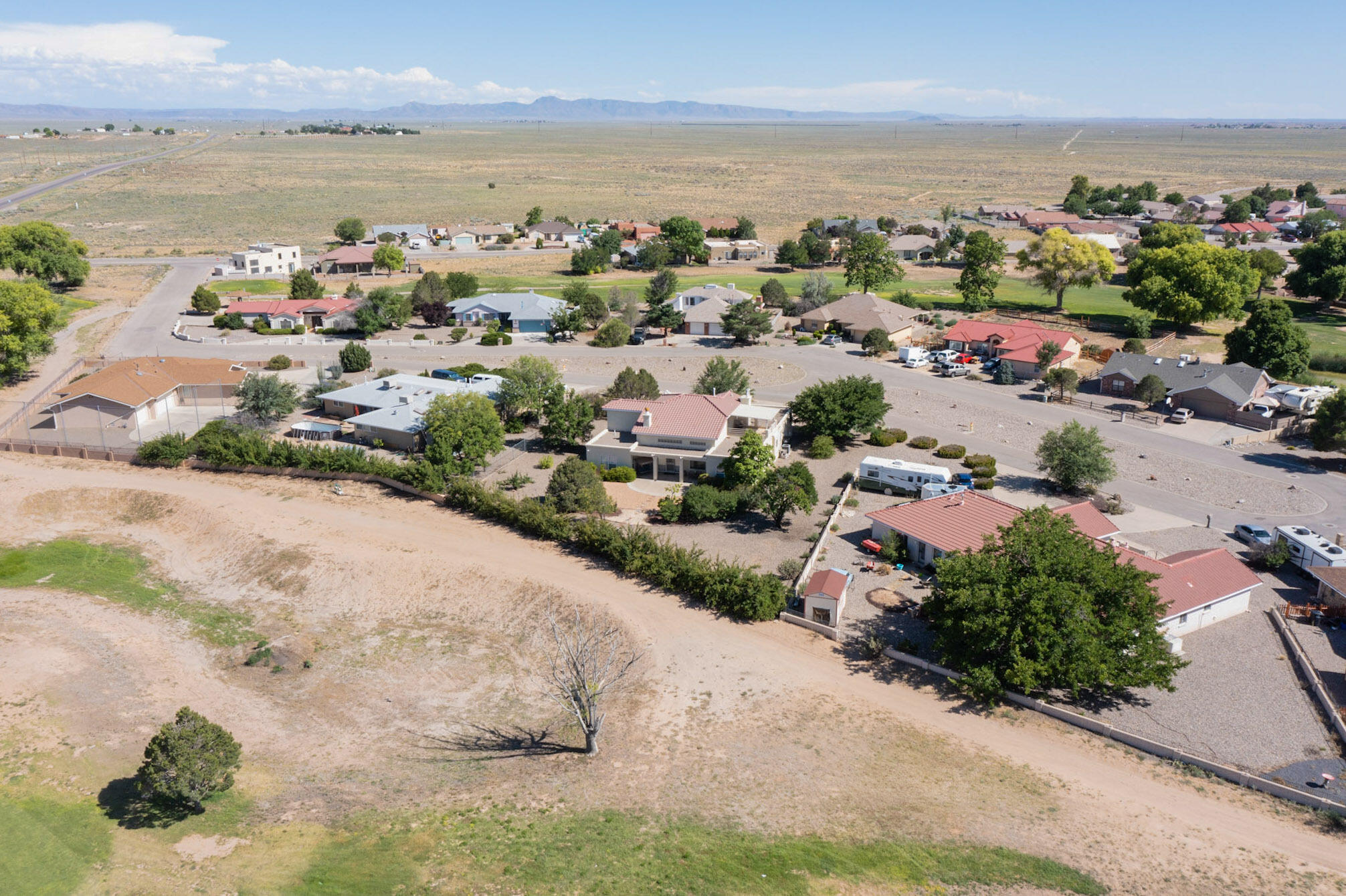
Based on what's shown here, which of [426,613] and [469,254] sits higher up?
[469,254]

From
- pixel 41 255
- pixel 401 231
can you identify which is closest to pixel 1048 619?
pixel 41 255

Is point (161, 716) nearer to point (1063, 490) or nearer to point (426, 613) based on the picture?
point (426, 613)

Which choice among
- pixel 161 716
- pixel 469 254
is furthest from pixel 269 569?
pixel 469 254

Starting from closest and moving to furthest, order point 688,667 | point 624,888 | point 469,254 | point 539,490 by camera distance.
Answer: point 624,888
point 688,667
point 539,490
point 469,254

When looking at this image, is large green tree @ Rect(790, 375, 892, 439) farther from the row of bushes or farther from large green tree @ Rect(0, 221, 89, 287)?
large green tree @ Rect(0, 221, 89, 287)

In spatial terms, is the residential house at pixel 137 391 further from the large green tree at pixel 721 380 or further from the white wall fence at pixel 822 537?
the white wall fence at pixel 822 537

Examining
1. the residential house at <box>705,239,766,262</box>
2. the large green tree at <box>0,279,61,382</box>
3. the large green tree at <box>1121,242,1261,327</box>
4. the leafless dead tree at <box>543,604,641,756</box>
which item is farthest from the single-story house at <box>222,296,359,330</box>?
the large green tree at <box>1121,242,1261,327</box>

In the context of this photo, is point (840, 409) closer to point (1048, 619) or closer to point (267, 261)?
point (1048, 619)
